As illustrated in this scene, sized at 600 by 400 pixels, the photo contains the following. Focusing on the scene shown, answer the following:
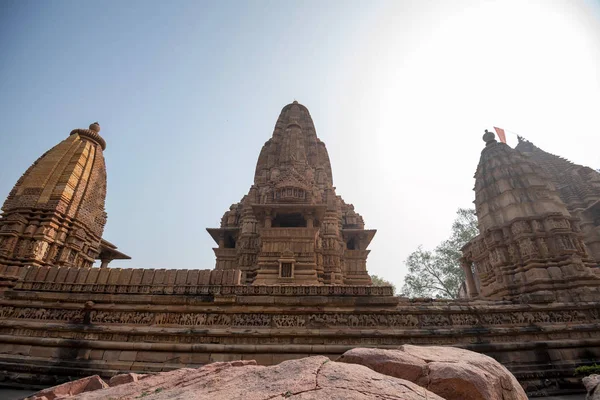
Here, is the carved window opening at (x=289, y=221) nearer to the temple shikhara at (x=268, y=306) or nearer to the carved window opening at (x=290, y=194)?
the carved window opening at (x=290, y=194)

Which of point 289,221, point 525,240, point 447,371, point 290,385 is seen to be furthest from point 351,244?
point 290,385

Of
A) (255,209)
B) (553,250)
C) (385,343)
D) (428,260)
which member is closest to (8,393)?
(385,343)

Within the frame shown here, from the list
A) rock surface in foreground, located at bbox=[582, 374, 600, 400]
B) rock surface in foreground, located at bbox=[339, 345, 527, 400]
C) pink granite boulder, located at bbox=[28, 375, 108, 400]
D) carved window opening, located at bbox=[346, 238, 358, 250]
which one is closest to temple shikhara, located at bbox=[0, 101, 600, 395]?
rock surface in foreground, located at bbox=[582, 374, 600, 400]

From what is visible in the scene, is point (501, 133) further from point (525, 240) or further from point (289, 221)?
point (289, 221)

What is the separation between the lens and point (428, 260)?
1387 inches

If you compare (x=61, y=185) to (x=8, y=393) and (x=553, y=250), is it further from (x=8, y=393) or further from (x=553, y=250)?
(x=553, y=250)

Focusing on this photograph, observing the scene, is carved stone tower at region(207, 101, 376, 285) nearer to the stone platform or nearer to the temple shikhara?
the stone platform

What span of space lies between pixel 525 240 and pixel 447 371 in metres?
11.6

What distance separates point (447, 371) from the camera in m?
3.56

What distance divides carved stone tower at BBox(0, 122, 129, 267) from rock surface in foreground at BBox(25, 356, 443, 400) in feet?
42.4

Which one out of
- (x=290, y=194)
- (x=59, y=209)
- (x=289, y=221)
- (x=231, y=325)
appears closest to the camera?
(x=231, y=325)

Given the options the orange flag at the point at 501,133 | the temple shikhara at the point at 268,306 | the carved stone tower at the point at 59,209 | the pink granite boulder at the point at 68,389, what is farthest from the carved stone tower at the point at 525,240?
the carved stone tower at the point at 59,209

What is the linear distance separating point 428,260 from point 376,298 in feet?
95.5

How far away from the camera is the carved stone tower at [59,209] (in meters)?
13.0
